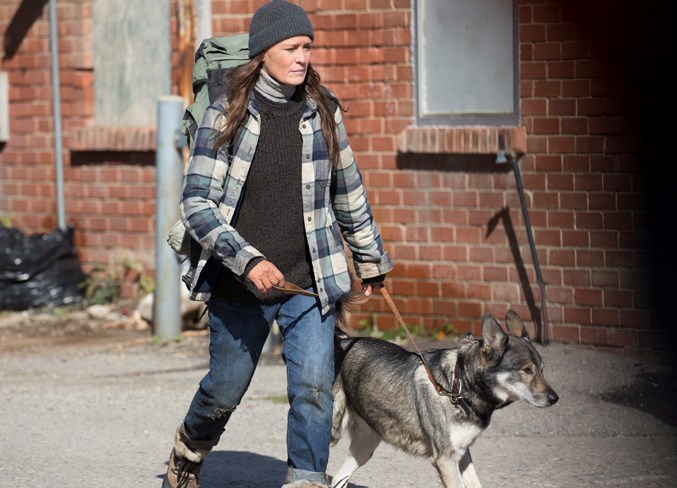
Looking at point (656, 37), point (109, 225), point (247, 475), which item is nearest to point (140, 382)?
point (247, 475)

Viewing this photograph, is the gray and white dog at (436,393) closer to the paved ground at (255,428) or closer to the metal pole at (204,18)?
the paved ground at (255,428)

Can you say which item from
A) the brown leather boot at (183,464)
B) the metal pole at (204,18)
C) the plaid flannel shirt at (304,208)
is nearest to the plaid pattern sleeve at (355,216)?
the plaid flannel shirt at (304,208)

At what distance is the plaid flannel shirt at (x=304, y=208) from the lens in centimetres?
482

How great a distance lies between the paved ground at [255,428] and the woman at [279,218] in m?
1.13

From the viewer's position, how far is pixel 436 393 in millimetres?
5176

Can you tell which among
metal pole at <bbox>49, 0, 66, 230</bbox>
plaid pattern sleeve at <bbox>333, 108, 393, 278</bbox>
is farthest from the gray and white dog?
metal pole at <bbox>49, 0, 66, 230</bbox>

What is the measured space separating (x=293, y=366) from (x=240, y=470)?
1.46m

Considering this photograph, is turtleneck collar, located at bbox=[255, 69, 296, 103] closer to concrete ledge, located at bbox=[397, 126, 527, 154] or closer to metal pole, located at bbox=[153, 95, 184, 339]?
concrete ledge, located at bbox=[397, 126, 527, 154]

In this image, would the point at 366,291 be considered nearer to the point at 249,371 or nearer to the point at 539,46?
the point at 249,371

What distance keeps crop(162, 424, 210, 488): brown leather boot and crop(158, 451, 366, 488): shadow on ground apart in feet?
1.62

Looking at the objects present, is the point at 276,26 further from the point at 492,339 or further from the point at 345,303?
the point at 492,339

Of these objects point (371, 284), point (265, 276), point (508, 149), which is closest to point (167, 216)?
point (508, 149)

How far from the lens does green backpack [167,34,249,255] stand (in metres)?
5.08

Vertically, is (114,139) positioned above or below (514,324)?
above
